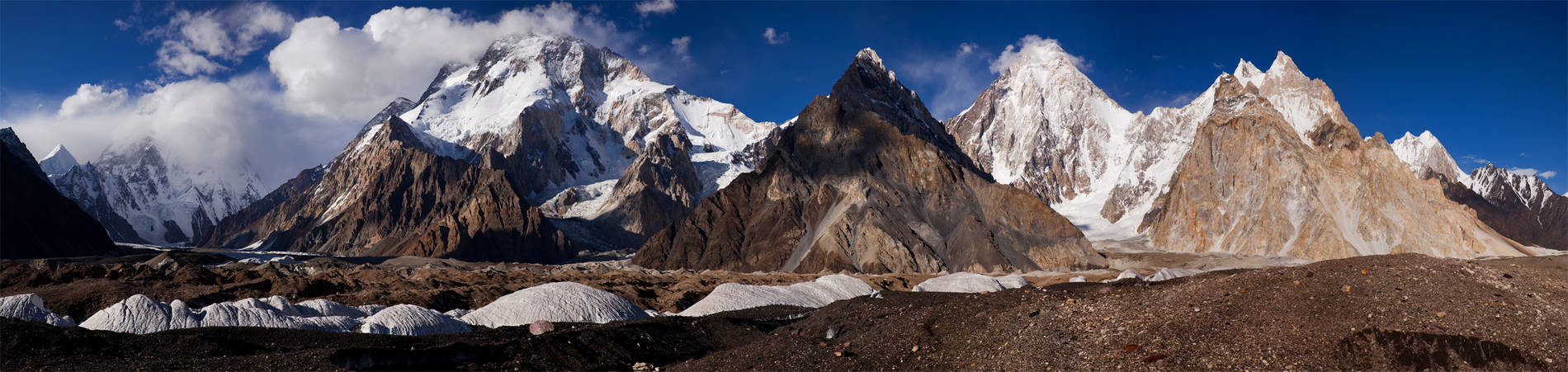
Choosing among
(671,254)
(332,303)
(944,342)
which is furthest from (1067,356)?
(671,254)

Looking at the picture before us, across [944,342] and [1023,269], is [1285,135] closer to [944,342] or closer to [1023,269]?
[1023,269]

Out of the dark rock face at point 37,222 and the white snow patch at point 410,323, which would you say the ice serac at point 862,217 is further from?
the dark rock face at point 37,222

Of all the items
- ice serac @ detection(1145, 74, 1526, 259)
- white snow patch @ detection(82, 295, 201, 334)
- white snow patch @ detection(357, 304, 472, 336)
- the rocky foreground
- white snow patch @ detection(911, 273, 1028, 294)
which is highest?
ice serac @ detection(1145, 74, 1526, 259)

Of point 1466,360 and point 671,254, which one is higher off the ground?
point 671,254

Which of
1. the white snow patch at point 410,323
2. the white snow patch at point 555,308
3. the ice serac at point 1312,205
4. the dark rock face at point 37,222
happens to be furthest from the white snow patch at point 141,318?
the ice serac at point 1312,205

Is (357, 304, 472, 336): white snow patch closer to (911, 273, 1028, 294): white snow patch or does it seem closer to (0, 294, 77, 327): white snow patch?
(0, 294, 77, 327): white snow patch

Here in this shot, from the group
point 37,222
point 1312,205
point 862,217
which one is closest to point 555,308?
point 862,217

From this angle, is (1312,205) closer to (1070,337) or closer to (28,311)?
(1070,337)

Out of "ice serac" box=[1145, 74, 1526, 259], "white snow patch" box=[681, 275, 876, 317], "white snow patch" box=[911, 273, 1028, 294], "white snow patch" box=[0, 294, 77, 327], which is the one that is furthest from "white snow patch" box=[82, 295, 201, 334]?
"ice serac" box=[1145, 74, 1526, 259]
